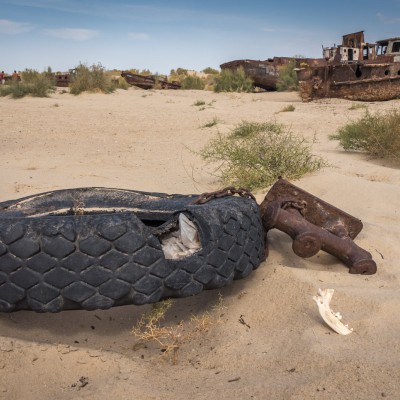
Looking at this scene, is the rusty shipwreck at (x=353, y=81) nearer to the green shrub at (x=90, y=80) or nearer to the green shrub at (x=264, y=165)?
the green shrub at (x=90, y=80)

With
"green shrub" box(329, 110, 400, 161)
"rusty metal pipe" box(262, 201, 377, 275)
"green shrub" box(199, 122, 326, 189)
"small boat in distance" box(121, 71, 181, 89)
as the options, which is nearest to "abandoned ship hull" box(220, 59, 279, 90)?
"small boat in distance" box(121, 71, 181, 89)

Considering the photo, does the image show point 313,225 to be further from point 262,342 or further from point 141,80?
point 141,80

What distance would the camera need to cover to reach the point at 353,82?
54.3 feet

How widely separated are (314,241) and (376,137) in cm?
428

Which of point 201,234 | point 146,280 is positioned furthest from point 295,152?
point 146,280

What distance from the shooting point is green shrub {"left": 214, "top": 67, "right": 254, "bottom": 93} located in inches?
922

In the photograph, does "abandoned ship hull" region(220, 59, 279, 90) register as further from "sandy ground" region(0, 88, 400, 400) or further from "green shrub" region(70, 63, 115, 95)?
"sandy ground" region(0, 88, 400, 400)

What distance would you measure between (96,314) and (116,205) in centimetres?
137

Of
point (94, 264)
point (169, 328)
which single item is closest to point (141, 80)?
point (169, 328)

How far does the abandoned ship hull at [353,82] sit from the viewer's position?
53.1 feet

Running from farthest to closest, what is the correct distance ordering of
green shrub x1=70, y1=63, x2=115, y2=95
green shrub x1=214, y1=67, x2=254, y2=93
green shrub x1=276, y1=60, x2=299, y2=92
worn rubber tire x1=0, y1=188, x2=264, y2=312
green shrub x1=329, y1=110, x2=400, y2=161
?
1. green shrub x1=214, y1=67, x2=254, y2=93
2. green shrub x1=276, y1=60, x2=299, y2=92
3. green shrub x1=70, y1=63, x2=115, y2=95
4. green shrub x1=329, y1=110, x2=400, y2=161
5. worn rubber tire x1=0, y1=188, x2=264, y2=312

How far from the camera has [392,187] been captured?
4688 mm

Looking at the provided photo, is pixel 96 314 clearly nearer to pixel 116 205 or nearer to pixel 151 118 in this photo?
pixel 116 205

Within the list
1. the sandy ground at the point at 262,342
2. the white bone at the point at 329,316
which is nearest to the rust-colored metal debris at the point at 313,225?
the sandy ground at the point at 262,342
